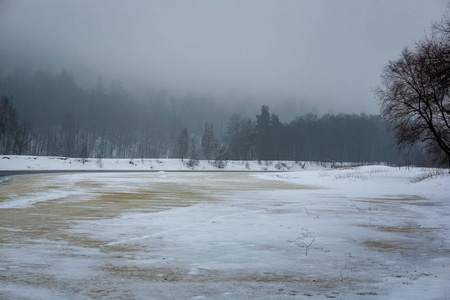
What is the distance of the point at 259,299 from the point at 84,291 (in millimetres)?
1708

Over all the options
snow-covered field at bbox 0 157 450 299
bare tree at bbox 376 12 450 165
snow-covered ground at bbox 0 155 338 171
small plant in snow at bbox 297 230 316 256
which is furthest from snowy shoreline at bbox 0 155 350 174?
small plant in snow at bbox 297 230 316 256

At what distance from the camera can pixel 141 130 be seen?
436 ft

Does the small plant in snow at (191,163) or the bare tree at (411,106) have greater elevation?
the bare tree at (411,106)

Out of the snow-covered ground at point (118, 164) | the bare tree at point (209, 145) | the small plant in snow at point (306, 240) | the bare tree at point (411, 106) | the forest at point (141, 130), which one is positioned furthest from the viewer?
the forest at point (141, 130)

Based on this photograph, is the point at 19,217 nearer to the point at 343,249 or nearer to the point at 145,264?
the point at 145,264

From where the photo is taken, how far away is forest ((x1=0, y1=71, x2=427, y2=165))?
10244 cm

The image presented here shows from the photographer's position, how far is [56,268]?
13.9ft

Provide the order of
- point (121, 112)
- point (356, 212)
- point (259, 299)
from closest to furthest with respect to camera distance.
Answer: point (259, 299)
point (356, 212)
point (121, 112)

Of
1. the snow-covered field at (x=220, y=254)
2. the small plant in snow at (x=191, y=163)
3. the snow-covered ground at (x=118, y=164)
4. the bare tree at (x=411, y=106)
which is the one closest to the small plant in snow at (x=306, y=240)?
the snow-covered field at (x=220, y=254)

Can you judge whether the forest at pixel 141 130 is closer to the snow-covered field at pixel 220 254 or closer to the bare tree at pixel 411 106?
the bare tree at pixel 411 106

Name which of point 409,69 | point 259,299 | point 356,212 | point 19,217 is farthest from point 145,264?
point 409,69

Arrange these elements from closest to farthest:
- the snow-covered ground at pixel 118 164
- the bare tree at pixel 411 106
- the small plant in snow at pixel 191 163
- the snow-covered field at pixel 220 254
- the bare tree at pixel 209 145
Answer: the snow-covered field at pixel 220 254 < the bare tree at pixel 411 106 < the snow-covered ground at pixel 118 164 < the small plant in snow at pixel 191 163 < the bare tree at pixel 209 145

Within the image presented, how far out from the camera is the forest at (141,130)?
336 ft

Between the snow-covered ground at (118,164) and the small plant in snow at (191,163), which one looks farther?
the small plant in snow at (191,163)
